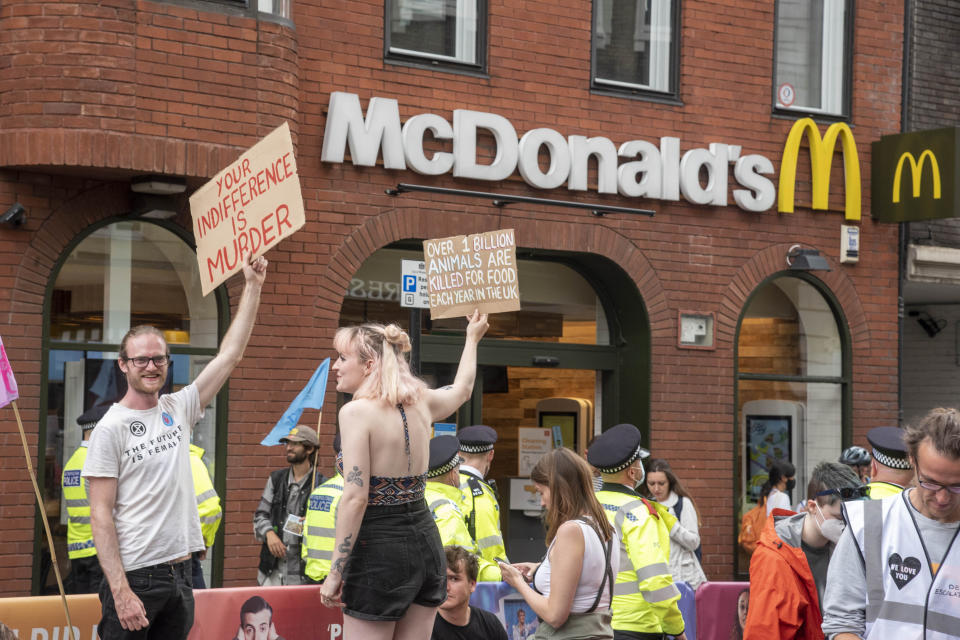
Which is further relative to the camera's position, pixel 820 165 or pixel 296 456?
pixel 820 165

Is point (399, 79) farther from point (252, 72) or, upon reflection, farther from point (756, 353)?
point (756, 353)

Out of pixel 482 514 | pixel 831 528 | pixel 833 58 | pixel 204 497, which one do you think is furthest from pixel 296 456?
pixel 833 58

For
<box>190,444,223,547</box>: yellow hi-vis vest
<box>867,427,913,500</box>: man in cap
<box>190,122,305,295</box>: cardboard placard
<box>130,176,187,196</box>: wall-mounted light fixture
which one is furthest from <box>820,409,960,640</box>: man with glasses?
<box>130,176,187,196</box>: wall-mounted light fixture

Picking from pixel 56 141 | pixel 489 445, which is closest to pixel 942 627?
pixel 489 445

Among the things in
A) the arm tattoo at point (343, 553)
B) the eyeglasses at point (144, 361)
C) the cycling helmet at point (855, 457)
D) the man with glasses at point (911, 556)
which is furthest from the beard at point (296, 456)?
the man with glasses at point (911, 556)

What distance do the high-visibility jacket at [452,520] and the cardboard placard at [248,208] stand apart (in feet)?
4.98

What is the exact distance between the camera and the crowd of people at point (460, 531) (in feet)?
12.8

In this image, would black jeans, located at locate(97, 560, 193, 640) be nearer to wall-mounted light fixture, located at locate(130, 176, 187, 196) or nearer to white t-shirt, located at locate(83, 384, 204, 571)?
white t-shirt, located at locate(83, 384, 204, 571)

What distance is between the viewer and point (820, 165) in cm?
1356

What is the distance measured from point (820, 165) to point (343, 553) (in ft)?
32.5

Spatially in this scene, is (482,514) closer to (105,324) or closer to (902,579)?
(902,579)

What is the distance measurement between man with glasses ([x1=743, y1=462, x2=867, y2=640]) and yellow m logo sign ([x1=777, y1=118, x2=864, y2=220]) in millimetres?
7598

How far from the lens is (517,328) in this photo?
12.8m

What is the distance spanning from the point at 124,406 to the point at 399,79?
6541mm
